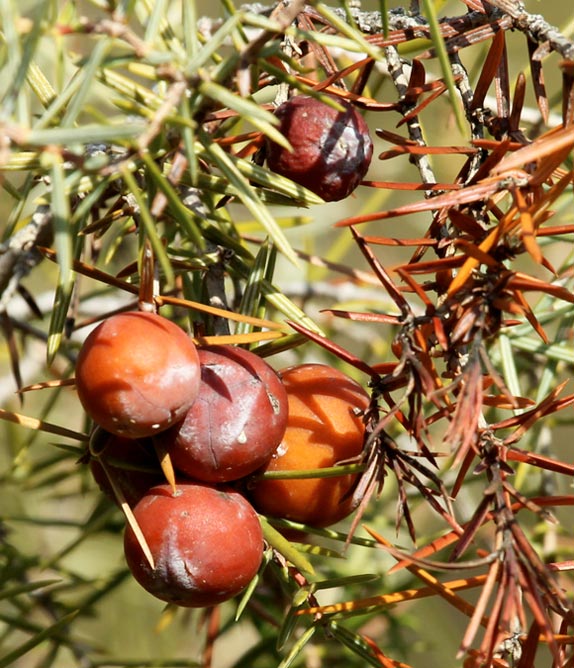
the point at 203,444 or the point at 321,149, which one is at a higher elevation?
the point at 321,149

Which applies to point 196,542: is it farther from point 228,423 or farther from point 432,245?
point 432,245

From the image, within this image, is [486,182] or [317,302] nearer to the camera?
[486,182]

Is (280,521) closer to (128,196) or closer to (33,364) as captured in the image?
(128,196)

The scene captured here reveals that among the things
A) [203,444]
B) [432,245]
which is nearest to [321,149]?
[432,245]

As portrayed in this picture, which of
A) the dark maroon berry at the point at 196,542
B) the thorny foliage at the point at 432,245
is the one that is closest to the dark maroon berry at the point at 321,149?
the thorny foliage at the point at 432,245

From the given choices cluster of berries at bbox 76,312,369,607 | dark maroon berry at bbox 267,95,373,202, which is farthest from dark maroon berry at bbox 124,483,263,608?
dark maroon berry at bbox 267,95,373,202

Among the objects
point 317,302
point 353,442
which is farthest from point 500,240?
point 317,302

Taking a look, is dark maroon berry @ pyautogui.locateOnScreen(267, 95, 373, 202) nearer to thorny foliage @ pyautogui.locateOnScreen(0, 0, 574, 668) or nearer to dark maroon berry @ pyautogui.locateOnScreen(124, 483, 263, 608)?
thorny foliage @ pyautogui.locateOnScreen(0, 0, 574, 668)
